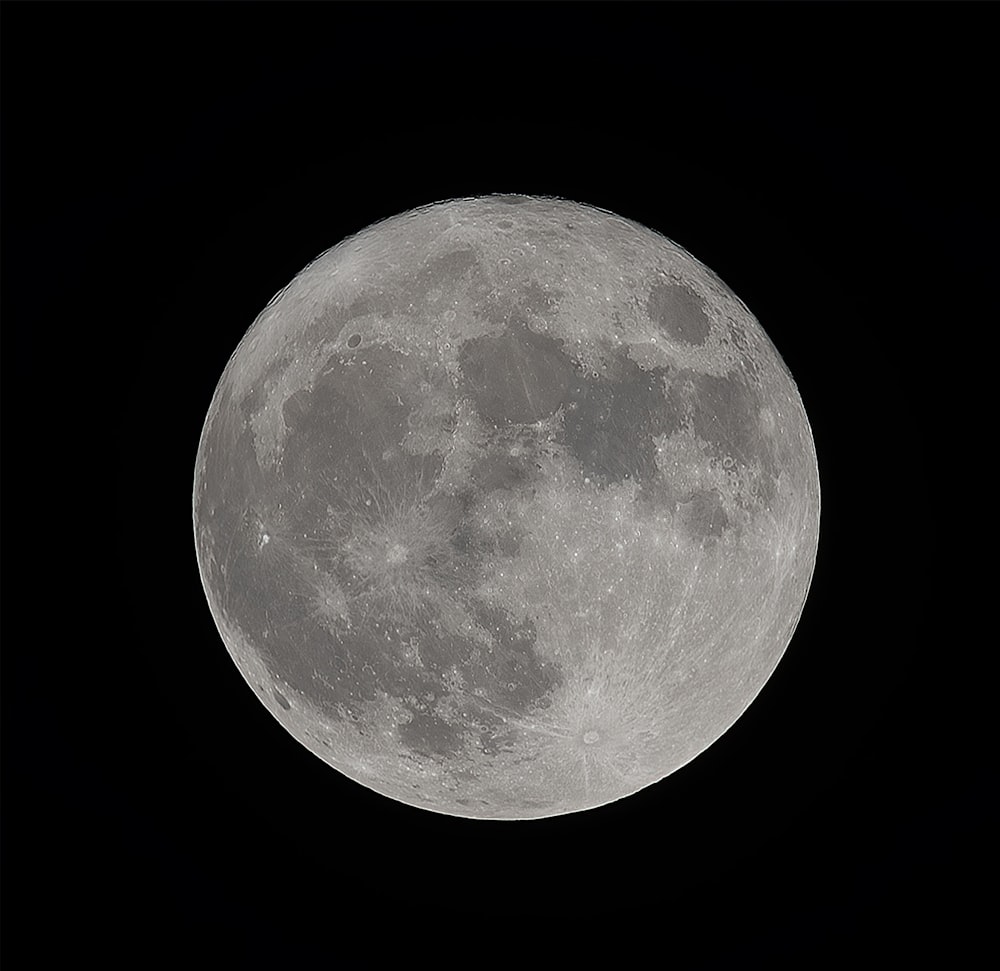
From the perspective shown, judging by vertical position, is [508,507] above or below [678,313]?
below

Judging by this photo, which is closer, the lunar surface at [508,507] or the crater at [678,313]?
the lunar surface at [508,507]

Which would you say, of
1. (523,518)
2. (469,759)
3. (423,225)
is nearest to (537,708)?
(469,759)

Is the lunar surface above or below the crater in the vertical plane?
below

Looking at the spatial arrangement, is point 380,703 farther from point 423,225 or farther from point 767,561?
point 423,225

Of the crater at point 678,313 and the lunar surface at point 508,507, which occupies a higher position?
the crater at point 678,313

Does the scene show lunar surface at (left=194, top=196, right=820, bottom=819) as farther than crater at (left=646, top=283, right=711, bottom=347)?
No

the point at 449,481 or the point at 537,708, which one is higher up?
the point at 449,481

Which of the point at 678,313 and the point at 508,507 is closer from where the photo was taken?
the point at 508,507

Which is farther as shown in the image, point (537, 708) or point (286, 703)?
point (286, 703)
